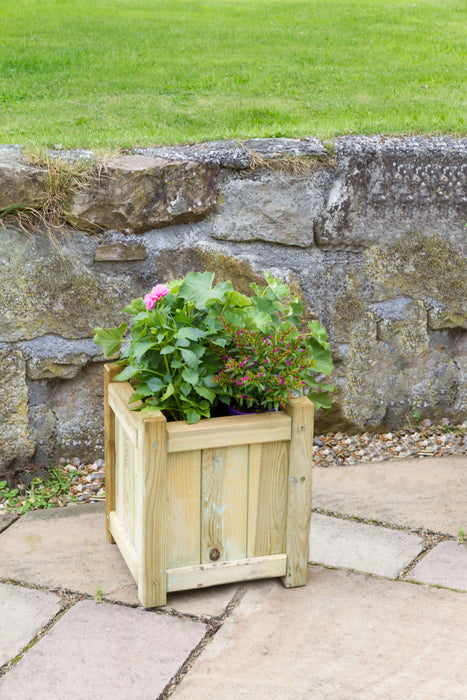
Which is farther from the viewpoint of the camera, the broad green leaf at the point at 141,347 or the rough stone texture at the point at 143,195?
the rough stone texture at the point at 143,195

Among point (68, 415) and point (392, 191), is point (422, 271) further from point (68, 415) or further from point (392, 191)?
point (68, 415)

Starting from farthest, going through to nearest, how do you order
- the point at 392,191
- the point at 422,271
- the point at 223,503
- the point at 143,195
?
the point at 422,271, the point at 392,191, the point at 143,195, the point at 223,503

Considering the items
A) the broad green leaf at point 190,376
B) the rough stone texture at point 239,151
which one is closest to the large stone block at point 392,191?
the rough stone texture at point 239,151

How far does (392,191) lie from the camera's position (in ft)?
10.6

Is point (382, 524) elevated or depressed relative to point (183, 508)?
depressed

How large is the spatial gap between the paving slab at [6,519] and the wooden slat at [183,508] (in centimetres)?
75

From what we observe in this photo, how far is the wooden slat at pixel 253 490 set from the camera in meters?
2.38

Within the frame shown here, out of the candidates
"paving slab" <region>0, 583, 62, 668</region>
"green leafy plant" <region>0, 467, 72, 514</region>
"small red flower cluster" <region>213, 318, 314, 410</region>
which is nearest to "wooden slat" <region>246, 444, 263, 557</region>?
"small red flower cluster" <region>213, 318, 314, 410</region>

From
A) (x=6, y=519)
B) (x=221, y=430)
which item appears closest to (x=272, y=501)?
(x=221, y=430)

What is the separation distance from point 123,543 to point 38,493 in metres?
0.67

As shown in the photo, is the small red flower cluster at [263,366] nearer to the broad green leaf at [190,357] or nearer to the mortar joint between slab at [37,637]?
the broad green leaf at [190,357]

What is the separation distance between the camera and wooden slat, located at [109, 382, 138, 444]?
2357 millimetres

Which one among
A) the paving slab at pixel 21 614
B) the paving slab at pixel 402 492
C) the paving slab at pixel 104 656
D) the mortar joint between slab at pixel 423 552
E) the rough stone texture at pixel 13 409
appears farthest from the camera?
the rough stone texture at pixel 13 409

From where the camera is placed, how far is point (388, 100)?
163 inches
